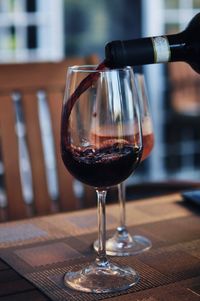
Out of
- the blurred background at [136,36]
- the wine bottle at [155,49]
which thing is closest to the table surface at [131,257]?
the wine bottle at [155,49]

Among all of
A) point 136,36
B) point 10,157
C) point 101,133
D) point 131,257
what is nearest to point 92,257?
point 131,257

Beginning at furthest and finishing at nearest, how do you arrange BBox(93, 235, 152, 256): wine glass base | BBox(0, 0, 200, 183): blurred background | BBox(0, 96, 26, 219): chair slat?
1. BBox(0, 0, 200, 183): blurred background
2. BBox(0, 96, 26, 219): chair slat
3. BBox(93, 235, 152, 256): wine glass base

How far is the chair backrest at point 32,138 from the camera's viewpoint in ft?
5.08

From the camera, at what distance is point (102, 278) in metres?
0.87

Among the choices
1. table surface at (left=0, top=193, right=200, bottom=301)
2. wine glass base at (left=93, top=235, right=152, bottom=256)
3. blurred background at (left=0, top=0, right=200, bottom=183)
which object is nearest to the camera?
table surface at (left=0, top=193, right=200, bottom=301)

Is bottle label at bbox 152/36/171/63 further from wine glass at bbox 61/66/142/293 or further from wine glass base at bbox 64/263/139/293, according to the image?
wine glass base at bbox 64/263/139/293

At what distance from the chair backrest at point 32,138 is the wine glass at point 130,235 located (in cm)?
50

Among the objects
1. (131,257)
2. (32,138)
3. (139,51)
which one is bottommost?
(131,257)

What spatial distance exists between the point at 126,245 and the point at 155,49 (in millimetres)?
315

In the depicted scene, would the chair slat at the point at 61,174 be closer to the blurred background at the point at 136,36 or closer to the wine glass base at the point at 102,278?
the wine glass base at the point at 102,278

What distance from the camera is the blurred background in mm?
3822

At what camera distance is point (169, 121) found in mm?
4363

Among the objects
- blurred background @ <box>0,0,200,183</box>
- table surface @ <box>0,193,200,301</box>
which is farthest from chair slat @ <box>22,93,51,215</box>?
blurred background @ <box>0,0,200,183</box>

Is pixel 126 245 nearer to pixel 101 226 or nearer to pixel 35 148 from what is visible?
pixel 101 226
